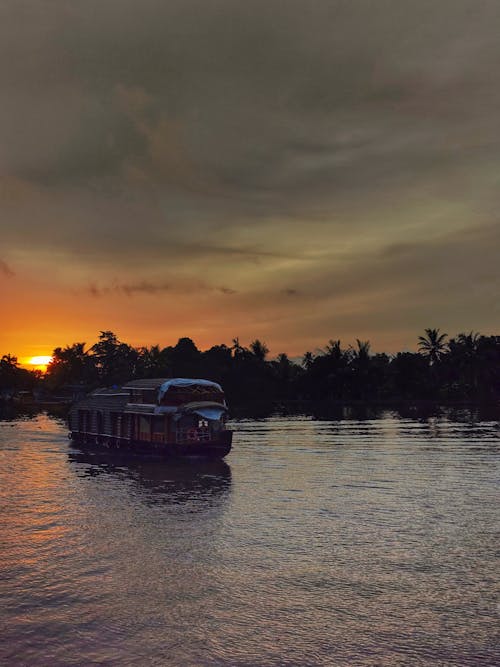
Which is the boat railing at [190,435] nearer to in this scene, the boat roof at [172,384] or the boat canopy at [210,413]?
the boat canopy at [210,413]

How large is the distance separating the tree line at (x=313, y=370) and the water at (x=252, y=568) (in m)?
107

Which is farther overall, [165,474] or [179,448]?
[179,448]

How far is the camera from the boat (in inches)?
2039

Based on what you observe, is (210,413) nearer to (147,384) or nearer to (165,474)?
(147,384)

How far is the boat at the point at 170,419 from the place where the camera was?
170 feet

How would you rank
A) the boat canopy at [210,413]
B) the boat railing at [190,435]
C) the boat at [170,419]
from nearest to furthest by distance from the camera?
the boat at [170,419] → the boat canopy at [210,413] → the boat railing at [190,435]

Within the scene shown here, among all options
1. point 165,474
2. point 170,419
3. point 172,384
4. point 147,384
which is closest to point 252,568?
point 165,474

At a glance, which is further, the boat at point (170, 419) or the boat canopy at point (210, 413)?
the boat canopy at point (210, 413)

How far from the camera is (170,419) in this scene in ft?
174

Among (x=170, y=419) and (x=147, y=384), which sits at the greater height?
(x=147, y=384)

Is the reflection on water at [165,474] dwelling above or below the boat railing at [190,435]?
below

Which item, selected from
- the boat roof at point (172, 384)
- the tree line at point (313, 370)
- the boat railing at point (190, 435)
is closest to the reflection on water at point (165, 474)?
the boat railing at point (190, 435)

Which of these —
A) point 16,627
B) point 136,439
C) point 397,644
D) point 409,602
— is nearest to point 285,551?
point 409,602

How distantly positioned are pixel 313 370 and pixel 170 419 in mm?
107257
